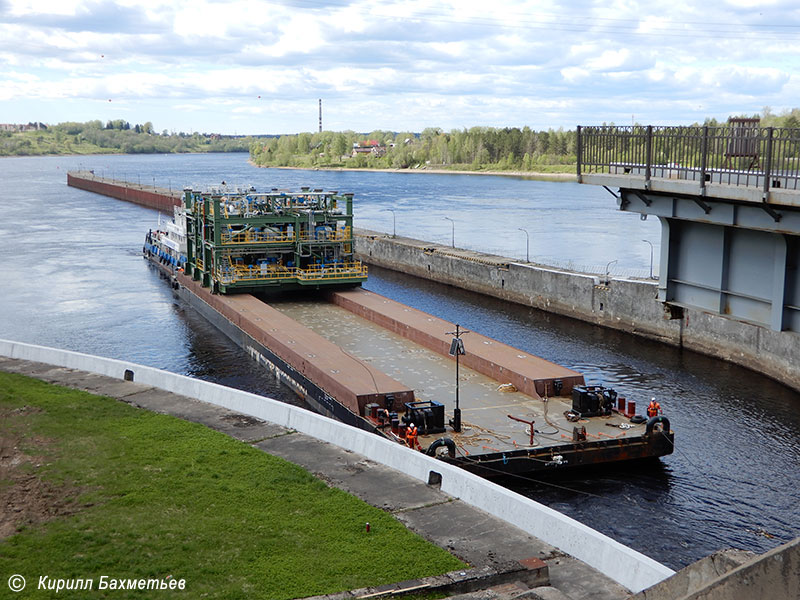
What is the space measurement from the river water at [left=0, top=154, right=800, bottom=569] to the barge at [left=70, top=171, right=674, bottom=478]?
1.39m

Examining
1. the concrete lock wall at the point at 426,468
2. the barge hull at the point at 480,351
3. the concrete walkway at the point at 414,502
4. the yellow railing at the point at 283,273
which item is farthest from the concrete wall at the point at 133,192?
the concrete walkway at the point at 414,502

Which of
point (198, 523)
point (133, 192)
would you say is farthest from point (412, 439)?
point (133, 192)

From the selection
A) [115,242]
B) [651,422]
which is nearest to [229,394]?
[651,422]

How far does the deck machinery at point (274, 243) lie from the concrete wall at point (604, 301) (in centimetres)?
1407

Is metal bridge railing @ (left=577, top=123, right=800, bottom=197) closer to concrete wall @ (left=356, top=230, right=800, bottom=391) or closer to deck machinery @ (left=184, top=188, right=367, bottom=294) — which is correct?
concrete wall @ (left=356, top=230, right=800, bottom=391)

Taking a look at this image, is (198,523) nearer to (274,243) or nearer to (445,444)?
(445,444)

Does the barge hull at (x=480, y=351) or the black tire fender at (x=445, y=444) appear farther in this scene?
the barge hull at (x=480, y=351)

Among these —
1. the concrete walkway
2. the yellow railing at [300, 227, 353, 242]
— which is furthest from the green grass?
the yellow railing at [300, 227, 353, 242]

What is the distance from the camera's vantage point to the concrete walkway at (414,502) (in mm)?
15648

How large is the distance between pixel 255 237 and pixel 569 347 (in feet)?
66.1

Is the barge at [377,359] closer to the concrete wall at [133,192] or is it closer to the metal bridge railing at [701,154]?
the metal bridge railing at [701,154]

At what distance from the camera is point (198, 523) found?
17641 millimetres

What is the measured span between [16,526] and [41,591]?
3.14 m

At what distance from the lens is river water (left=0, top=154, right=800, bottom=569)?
25.1 metres
